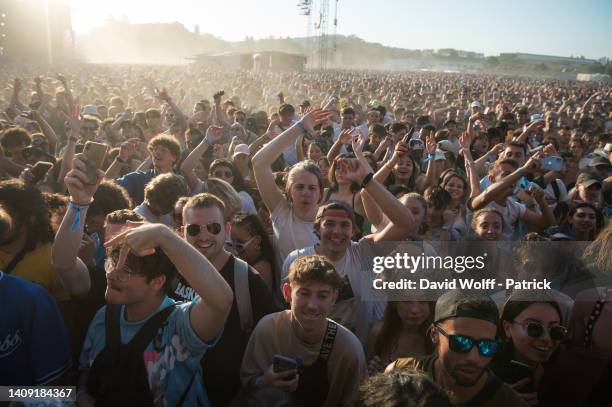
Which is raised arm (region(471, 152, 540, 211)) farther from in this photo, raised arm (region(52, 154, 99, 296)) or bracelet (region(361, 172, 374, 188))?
raised arm (region(52, 154, 99, 296))

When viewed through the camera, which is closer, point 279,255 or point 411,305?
point 411,305

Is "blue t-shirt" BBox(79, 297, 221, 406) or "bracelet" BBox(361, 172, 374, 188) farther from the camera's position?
"bracelet" BBox(361, 172, 374, 188)

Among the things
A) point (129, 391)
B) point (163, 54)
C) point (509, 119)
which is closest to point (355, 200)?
point (129, 391)

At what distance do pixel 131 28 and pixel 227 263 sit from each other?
15247cm

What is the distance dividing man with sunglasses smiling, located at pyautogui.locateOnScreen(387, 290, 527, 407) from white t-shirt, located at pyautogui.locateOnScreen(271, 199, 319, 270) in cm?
140

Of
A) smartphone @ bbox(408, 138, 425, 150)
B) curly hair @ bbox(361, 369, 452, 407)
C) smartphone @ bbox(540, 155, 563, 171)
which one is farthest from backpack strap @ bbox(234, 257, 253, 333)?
smartphone @ bbox(408, 138, 425, 150)

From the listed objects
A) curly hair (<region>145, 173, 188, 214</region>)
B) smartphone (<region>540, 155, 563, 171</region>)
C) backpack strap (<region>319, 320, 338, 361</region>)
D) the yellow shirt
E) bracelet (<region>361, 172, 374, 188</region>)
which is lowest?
backpack strap (<region>319, 320, 338, 361</region>)

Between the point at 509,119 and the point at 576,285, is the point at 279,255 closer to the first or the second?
the point at 576,285

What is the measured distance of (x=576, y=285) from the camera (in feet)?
9.71

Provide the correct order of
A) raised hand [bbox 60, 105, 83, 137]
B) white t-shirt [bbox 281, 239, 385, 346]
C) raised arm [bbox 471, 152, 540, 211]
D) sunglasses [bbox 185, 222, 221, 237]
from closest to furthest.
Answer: sunglasses [bbox 185, 222, 221, 237] → white t-shirt [bbox 281, 239, 385, 346] → raised arm [bbox 471, 152, 540, 211] → raised hand [bbox 60, 105, 83, 137]

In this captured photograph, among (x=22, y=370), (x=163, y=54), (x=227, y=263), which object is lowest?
(x=22, y=370)

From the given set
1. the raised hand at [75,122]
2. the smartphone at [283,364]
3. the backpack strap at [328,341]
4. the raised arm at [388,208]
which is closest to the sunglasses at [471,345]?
the backpack strap at [328,341]

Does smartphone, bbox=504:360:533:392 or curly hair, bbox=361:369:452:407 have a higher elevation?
curly hair, bbox=361:369:452:407

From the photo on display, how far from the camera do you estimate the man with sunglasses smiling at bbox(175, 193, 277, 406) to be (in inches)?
97.3
